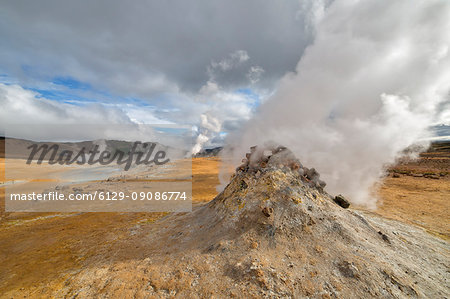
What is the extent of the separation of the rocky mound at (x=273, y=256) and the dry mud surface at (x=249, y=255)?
0.9 inches

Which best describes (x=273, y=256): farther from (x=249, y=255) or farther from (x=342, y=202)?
(x=342, y=202)

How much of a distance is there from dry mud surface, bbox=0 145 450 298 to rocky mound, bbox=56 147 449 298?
0.9 inches

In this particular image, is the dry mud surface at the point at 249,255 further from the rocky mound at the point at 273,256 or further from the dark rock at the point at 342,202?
the dark rock at the point at 342,202

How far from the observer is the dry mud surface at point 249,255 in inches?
160

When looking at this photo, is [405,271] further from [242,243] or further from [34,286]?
[34,286]

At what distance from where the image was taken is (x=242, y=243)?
16.9 ft

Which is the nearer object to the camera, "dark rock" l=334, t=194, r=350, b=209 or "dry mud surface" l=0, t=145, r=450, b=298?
"dry mud surface" l=0, t=145, r=450, b=298

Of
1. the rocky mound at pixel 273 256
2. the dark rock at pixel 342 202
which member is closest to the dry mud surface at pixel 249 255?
the rocky mound at pixel 273 256

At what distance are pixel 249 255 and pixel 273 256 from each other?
23.3 inches

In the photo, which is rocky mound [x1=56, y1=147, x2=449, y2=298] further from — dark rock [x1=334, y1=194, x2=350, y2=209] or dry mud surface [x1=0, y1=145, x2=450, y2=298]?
dark rock [x1=334, y1=194, x2=350, y2=209]

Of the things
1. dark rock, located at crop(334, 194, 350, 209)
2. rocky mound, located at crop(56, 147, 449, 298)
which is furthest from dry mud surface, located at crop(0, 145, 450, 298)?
dark rock, located at crop(334, 194, 350, 209)

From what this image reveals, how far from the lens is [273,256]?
466 cm

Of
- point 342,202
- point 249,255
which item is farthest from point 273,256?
point 342,202

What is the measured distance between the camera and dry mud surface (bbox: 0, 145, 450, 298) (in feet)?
13.3
